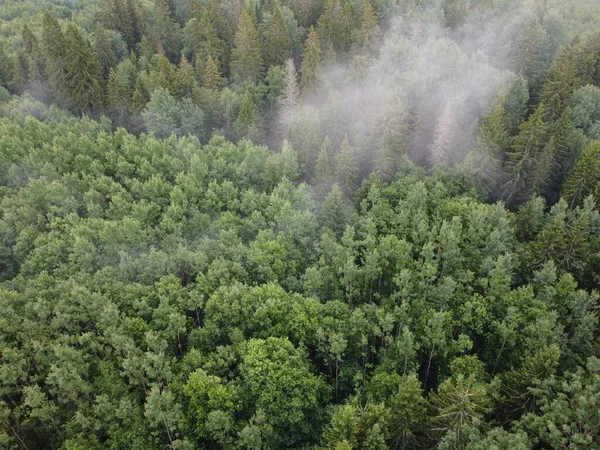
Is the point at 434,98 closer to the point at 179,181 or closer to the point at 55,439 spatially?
the point at 179,181

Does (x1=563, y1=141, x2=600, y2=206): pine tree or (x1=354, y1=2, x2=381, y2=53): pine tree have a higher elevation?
(x1=354, y1=2, x2=381, y2=53): pine tree

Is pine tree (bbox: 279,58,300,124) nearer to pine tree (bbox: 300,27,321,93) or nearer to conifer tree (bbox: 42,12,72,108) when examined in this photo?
pine tree (bbox: 300,27,321,93)

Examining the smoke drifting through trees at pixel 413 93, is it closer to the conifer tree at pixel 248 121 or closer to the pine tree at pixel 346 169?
the pine tree at pixel 346 169

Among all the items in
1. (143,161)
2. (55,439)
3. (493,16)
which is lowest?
(55,439)

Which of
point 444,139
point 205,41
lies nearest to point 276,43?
point 205,41

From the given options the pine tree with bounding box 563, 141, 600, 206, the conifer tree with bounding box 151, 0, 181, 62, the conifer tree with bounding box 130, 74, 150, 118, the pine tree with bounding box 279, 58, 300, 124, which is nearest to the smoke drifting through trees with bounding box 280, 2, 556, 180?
the pine tree with bounding box 279, 58, 300, 124

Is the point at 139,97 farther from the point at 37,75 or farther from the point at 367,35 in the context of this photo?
the point at 367,35

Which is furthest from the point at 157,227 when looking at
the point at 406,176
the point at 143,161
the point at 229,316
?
the point at 406,176
